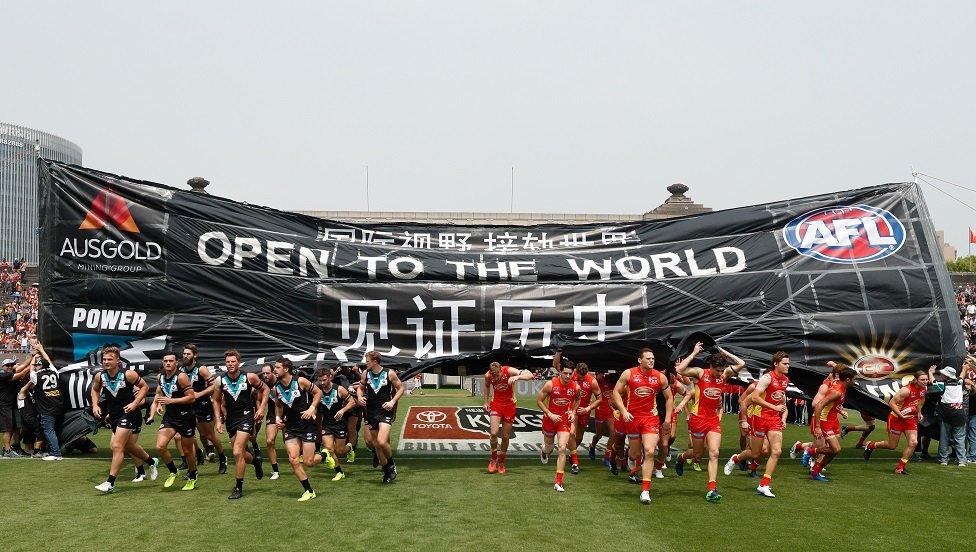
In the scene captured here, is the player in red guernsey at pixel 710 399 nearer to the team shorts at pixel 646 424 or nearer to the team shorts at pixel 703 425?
the team shorts at pixel 703 425

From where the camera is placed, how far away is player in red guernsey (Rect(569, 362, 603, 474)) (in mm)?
12992

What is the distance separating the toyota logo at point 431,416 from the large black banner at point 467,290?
920 cm

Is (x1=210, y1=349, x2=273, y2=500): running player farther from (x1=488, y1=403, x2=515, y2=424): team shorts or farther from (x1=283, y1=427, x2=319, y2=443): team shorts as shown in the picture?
(x1=488, y1=403, x2=515, y2=424): team shorts

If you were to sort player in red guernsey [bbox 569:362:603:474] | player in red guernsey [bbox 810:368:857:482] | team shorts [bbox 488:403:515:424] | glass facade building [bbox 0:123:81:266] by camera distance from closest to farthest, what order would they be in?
player in red guernsey [bbox 810:368:857:482] < player in red guernsey [bbox 569:362:603:474] < team shorts [bbox 488:403:515:424] < glass facade building [bbox 0:123:81:266]

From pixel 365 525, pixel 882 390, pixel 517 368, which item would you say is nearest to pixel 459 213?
pixel 517 368

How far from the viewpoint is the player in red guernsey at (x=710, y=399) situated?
35.4 ft

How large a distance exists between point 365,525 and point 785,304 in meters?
8.30

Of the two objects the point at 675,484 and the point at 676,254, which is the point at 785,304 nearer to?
the point at 676,254

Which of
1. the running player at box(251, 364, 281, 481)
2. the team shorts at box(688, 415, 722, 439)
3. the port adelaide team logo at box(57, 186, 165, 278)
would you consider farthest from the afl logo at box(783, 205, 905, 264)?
the port adelaide team logo at box(57, 186, 165, 278)

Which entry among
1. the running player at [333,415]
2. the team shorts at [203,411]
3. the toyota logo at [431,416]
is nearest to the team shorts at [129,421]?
the team shorts at [203,411]

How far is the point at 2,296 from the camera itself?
4312 centimetres

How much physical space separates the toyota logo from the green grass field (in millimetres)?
9118

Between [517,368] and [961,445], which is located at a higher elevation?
[517,368]

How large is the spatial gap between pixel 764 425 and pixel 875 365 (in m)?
2.74
